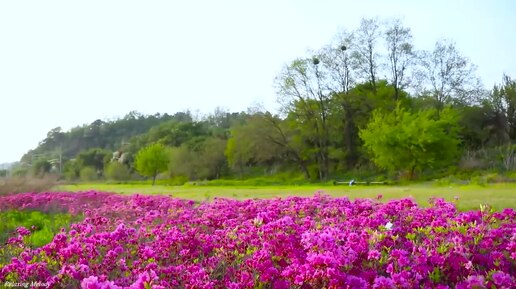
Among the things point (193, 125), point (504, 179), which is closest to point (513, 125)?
point (504, 179)

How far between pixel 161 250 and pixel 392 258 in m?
2.56

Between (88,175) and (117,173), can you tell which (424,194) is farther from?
(88,175)

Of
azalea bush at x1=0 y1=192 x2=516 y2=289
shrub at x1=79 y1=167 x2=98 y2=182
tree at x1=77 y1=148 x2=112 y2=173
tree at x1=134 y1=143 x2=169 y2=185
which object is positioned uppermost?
tree at x1=77 y1=148 x2=112 y2=173

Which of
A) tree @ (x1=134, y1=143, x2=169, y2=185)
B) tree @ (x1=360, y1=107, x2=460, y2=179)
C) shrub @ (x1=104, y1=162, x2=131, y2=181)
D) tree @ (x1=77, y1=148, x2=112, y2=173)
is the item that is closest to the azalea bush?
tree @ (x1=360, y1=107, x2=460, y2=179)

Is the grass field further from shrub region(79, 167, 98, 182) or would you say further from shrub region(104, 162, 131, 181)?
shrub region(79, 167, 98, 182)

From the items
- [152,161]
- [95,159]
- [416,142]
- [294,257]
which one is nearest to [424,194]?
[294,257]

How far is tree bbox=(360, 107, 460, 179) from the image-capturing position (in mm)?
34750

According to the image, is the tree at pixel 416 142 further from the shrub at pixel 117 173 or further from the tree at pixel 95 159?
the tree at pixel 95 159

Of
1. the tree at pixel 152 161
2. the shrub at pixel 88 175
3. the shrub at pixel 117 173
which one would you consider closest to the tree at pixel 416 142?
the tree at pixel 152 161

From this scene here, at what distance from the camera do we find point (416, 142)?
3450 centimetres

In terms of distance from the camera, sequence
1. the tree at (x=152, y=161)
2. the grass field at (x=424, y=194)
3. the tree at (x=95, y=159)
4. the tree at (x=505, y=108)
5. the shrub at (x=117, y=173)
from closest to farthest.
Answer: the grass field at (x=424, y=194) < the tree at (x=505, y=108) < the tree at (x=152, y=161) < the shrub at (x=117, y=173) < the tree at (x=95, y=159)

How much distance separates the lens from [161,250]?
5.46 m

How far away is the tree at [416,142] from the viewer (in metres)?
34.8

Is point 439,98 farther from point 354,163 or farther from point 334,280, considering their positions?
point 334,280
